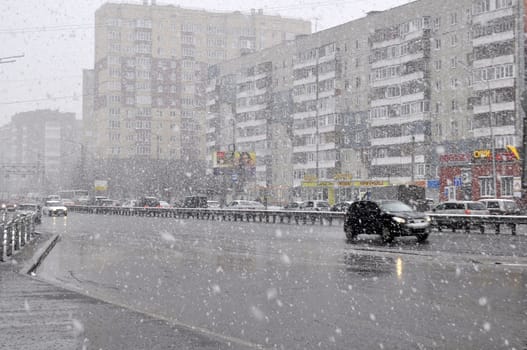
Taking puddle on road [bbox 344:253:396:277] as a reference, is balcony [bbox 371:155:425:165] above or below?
above

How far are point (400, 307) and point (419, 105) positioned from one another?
229 ft

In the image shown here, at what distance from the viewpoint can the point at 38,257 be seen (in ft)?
61.2

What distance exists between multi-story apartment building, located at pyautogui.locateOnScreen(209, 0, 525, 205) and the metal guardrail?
16.3 meters

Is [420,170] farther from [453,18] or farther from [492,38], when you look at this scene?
[492,38]

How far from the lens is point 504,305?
10.4m

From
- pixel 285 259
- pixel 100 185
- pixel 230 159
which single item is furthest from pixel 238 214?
pixel 100 185

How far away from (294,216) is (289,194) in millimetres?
53398

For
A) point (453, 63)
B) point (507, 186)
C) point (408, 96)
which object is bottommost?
point (507, 186)

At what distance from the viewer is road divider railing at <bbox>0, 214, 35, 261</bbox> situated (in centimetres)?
1839

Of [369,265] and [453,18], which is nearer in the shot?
[369,265]

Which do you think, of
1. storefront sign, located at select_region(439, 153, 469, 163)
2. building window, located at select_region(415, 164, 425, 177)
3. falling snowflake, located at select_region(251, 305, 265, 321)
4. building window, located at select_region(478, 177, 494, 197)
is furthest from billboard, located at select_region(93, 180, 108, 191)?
falling snowflake, located at select_region(251, 305, 265, 321)

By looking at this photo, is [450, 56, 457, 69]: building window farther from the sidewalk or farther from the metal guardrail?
the sidewalk

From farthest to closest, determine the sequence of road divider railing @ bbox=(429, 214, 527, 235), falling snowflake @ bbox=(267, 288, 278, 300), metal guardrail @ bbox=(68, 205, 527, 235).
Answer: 1. metal guardrail @ bbox=(68, 205, 527, 235)
2. road divider railing @ bbox=(429, 214, 527, 235)
3. falling snowflake @ bbox=(267, 288, 278, 300)

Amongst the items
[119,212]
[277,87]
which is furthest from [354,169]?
[119,212]
